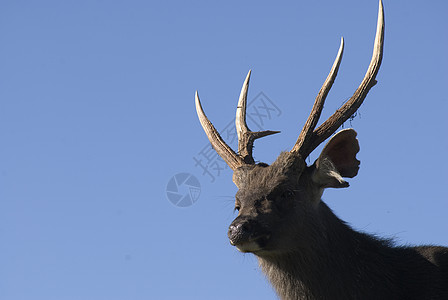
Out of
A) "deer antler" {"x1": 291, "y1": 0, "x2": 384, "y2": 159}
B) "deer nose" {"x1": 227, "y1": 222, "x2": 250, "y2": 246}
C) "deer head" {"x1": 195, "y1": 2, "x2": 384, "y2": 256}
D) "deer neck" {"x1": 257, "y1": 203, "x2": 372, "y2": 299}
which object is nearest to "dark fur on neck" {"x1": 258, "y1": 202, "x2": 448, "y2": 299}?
"deer neck" {"x1": 257, "y1": 203, "x2": 372, "y2": 299}

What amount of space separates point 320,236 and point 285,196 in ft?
1.57

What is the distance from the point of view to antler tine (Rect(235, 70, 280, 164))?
7.69m

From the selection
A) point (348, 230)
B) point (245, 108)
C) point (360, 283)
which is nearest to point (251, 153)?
point (245, 108)

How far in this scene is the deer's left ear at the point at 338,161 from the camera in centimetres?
686

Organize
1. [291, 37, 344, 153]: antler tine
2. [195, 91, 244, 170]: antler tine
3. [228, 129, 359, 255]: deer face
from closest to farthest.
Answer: [228, 129, 359, 255]: deer face < [291, 37, 344, 153]: antler tine < [195, 91, 244, 170]: antler tine

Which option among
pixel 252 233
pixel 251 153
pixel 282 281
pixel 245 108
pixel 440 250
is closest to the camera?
pixel 252 233

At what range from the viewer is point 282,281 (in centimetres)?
668

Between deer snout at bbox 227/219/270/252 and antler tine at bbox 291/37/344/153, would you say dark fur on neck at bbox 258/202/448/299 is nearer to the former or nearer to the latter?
deer snout at bbox 227/219/270/252

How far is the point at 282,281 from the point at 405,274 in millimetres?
1146

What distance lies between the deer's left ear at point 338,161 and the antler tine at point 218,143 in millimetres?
911

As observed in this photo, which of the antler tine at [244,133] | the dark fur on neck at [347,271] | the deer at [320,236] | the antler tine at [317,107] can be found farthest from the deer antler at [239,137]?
the dark fur on neck at [347,271]

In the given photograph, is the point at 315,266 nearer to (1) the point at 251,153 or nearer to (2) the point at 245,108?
(1) the point at 251,153

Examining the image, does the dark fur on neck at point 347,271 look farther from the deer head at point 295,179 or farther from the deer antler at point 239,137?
the deer antler at point 239,137

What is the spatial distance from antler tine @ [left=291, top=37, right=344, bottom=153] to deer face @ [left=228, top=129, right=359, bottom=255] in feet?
0.71
